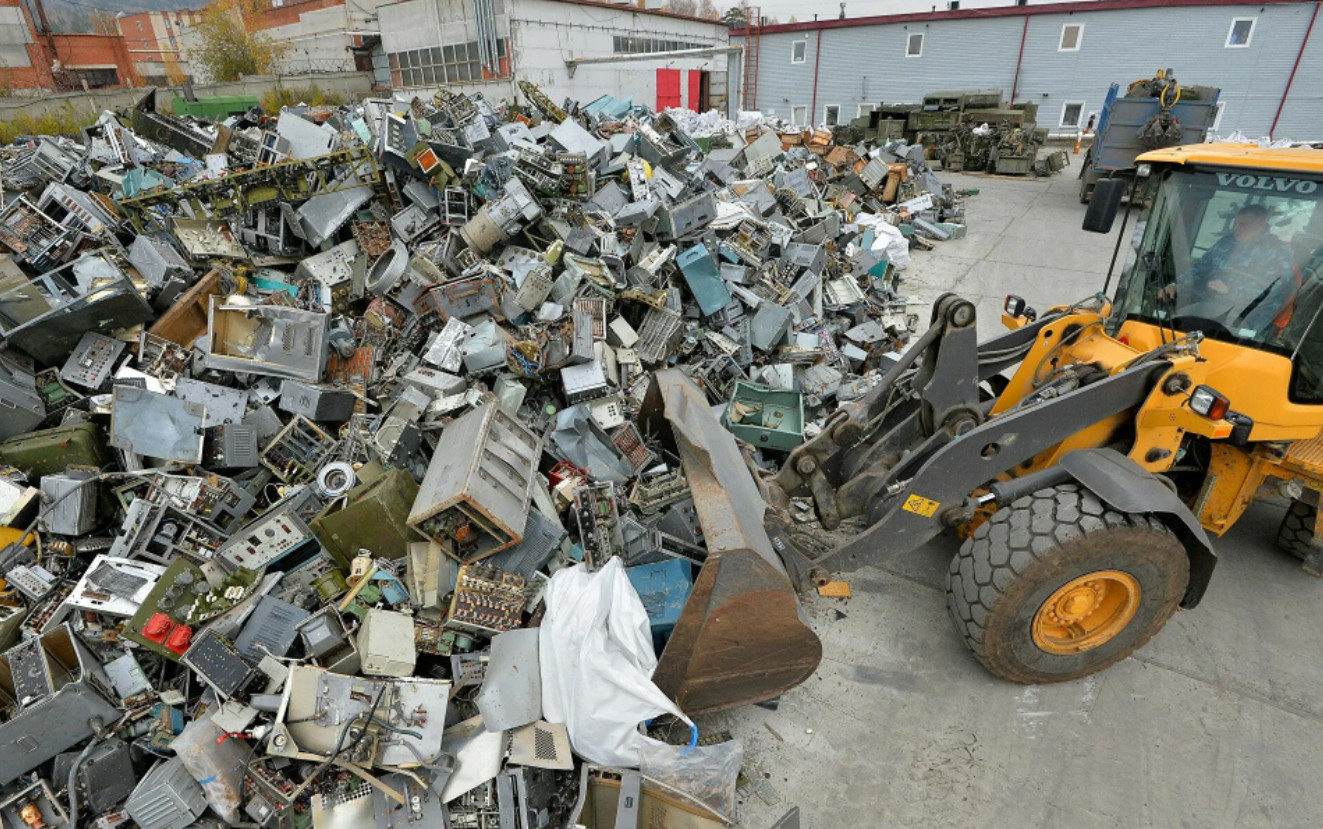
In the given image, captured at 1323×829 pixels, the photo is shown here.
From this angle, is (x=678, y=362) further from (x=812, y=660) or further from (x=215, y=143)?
(x=215, y=143)

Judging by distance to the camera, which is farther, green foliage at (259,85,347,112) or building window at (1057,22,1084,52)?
building window at (1057,22,1084,52)

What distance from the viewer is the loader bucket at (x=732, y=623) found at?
263 cm

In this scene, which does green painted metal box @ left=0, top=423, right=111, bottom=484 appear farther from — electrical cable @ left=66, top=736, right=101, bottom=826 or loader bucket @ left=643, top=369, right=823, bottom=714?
loader bucket @ left=643, top=369, right=823, bottom=714

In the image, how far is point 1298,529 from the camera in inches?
148

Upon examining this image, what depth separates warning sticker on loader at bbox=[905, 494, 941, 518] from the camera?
3011 mm

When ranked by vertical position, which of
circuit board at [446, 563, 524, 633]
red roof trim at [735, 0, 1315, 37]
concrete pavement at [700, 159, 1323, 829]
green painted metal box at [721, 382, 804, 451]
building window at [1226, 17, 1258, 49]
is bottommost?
concrete pavement at [700, 159, 1323, 829]

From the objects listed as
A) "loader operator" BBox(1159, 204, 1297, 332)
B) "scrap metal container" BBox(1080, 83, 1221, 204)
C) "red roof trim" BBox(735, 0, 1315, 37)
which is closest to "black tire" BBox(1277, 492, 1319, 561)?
"loader operator" BBox(1159, 204, 1297, 332)

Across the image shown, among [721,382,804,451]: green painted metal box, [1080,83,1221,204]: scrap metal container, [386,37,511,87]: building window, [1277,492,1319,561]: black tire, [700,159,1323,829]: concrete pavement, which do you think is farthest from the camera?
[386,37,511,87]: building window

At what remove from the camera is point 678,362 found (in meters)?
5.57

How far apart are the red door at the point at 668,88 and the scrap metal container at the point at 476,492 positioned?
75.1 ft

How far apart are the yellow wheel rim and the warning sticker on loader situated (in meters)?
0.67

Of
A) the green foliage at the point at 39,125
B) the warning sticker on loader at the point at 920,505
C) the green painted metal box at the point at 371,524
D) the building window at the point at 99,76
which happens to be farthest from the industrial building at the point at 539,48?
the warning sticker on loader at the point at 920,505

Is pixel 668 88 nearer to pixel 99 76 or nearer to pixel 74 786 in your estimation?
pixel 74 786

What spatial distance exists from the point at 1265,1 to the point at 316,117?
25931 mm
